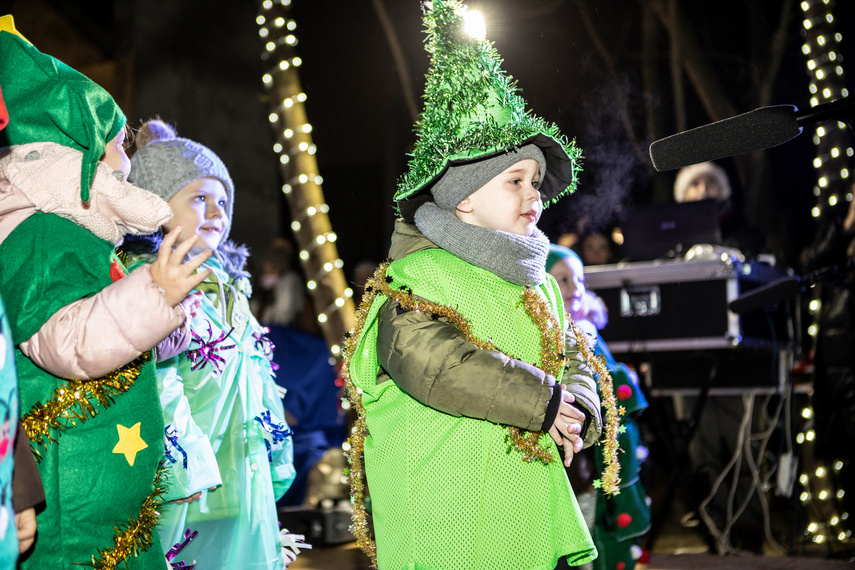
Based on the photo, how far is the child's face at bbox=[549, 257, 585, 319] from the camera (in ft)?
10.5

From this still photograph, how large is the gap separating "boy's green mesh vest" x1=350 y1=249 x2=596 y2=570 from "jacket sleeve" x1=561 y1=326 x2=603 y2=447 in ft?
0.35

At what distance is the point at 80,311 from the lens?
1421 mm

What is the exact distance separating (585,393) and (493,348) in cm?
26

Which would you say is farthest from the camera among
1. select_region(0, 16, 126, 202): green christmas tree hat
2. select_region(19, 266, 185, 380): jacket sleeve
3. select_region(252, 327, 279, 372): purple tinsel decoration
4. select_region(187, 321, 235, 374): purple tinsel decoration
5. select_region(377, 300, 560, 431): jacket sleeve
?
select_region(252, 327, 279, 372): purple tinsel decoration

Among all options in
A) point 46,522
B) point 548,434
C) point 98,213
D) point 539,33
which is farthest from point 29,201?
point 539,33

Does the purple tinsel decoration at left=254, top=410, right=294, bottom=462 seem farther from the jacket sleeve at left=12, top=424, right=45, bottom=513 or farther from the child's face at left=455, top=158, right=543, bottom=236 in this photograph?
the jacket sleeve at left=12, top=424, right=45, bottom=513

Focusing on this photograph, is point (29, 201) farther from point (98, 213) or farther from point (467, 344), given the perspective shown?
point (467, 344)

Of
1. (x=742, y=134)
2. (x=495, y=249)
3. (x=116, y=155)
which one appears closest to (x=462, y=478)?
(x=495, y=249)

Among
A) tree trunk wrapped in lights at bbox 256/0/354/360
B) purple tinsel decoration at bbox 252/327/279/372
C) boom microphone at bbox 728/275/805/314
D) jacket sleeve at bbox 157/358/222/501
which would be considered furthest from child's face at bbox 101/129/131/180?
tree trunk wrapped in lights at bbox 256/0/354/360

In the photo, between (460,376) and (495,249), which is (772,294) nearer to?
(495,249)

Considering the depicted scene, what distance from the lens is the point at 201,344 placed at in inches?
91.3

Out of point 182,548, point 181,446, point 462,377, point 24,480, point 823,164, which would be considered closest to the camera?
point 24,480

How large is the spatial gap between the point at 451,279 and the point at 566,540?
65 cm

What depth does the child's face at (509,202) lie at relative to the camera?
202cm
